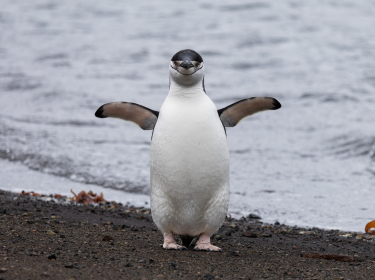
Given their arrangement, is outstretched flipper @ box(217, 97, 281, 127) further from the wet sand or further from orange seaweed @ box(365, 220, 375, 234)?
orange seaweed @ box(365, 220, 375, 234)

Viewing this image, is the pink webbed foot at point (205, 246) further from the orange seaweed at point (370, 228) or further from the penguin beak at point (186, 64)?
the orange seaweed at point (370, 228)

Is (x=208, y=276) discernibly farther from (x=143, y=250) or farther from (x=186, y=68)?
(x=186, y=68)

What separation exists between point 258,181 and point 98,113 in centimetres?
341

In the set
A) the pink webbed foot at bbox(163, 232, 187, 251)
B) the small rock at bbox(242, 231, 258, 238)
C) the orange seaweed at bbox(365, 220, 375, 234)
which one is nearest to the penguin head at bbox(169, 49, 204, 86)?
the pink webbed foot at bbox(163, 232, 187, 251)

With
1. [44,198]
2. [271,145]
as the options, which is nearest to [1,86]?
[271,145]

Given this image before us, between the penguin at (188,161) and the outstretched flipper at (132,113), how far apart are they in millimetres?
164

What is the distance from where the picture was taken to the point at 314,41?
59.0ft

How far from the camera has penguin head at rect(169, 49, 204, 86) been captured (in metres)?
3.15

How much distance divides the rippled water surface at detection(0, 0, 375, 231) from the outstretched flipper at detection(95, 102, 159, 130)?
2.10 m

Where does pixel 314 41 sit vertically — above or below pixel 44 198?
below

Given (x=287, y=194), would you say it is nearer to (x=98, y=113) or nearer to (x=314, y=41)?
(x=98, y=113)

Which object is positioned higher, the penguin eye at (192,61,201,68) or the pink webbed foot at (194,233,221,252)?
the penguin eye at (192,61,201,68)

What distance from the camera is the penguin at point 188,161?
3.21 metres

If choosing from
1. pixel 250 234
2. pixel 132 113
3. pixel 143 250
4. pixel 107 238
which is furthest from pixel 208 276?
pixel 250 234
